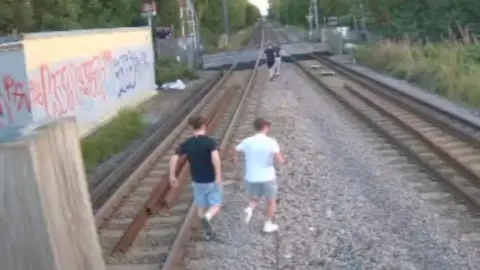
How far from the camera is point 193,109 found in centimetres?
2523

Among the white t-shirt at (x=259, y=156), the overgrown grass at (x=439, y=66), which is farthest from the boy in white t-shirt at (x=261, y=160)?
the overgrown grass at (x=439, y=66)

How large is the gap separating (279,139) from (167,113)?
8.18m

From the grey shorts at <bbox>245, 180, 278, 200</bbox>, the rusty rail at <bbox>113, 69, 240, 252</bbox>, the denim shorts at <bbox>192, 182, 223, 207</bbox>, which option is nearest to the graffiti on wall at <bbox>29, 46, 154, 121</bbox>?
the rusty rail at <bbox>113, 69, 240, 252</bbox>

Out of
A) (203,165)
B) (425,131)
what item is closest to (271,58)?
(425,131)

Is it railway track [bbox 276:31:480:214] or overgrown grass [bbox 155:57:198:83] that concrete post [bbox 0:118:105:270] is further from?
overgrown grass [bbox 155:57:198:83]

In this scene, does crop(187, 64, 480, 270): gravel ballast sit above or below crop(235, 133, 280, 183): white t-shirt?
below

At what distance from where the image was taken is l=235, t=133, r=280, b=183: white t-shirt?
8875 mm

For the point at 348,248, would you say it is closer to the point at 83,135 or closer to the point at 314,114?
the point at 83,135

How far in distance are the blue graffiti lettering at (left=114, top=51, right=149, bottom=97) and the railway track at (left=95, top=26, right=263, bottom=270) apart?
334 inches

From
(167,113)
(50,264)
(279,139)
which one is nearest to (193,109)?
(167,113)

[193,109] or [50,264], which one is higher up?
[50,264]

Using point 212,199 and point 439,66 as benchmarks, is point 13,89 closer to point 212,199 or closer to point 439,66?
point 212,199

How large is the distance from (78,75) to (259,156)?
11.8 m

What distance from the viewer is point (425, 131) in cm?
1738
